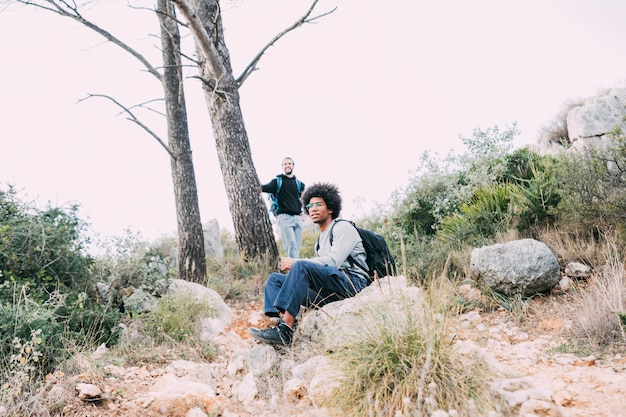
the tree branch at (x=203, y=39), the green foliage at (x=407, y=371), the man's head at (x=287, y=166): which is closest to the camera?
the green foliage at (x=407, y=371)

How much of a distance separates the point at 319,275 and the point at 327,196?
940 millimetres

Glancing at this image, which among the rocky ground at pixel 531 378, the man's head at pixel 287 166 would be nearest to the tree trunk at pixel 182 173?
the man's head at pixel 287 166

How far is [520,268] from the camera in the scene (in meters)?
5.82

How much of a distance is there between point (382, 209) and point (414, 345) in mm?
6952

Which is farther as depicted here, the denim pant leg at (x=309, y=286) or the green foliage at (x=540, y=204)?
the green foliage at (x=540, y=204)

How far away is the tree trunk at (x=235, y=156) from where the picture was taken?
7973 millimetres

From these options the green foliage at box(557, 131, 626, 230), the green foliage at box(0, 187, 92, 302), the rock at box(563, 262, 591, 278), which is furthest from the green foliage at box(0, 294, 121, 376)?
the green foliage at box(557, 131, 626, 230)

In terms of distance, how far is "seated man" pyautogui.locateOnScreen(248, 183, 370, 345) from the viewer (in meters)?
4.45

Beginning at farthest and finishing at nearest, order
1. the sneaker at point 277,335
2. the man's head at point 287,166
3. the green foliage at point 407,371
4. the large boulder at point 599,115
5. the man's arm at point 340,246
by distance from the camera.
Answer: the large boulder at point 599,115, the man's head at point 287,166, the man's arm at point 340,246, the sneaker at point 277,335, the green foliage at point 407,371

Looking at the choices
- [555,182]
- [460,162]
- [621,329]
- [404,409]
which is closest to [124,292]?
[404,409]

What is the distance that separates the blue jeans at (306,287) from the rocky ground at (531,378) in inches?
35.7

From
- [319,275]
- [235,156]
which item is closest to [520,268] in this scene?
[319,275]

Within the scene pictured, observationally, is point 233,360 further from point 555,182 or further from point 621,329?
point 555,182

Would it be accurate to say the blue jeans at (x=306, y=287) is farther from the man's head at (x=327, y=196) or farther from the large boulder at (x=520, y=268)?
the large boulder at (x=520, y=268)
